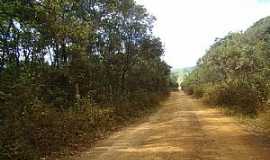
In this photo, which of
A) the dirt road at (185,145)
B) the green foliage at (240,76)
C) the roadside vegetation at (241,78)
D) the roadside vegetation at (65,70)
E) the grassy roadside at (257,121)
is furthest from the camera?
the green foliage at (240,76)

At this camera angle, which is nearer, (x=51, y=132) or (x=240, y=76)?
(x=51, y=132)

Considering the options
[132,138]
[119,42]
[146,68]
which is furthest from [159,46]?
[132,138]

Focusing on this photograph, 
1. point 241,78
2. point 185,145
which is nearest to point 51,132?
point 185,145

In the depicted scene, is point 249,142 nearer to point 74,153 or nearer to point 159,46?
point 74,153

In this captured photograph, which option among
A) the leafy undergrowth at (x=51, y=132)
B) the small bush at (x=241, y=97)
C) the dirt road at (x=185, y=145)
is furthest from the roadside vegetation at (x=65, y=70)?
the small bush at (x=241, y=97)

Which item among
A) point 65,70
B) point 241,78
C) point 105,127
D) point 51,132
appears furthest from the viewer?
point 241,78

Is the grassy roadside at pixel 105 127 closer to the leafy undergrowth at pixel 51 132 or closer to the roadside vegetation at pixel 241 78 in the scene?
the leafy undergrowth at pixel 51 132

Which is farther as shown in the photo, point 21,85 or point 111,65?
point 111,65

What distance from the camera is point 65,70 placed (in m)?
21.5

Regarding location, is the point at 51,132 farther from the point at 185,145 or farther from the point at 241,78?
the point at 241,78

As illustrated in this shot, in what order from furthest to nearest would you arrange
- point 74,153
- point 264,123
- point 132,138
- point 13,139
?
point 264,123, point 132,138, point 74,153, point 13,139

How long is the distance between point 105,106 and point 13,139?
12.4 m

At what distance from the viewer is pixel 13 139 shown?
39.8ft

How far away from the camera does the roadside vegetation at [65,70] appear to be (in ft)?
44.2
